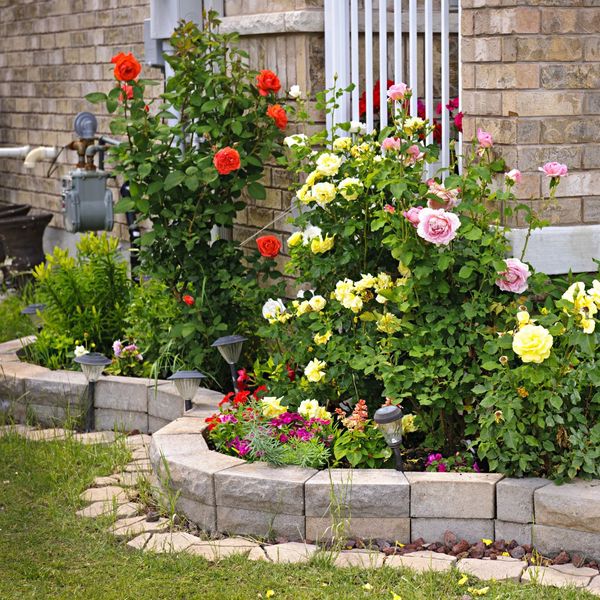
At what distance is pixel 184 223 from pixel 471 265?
189cm

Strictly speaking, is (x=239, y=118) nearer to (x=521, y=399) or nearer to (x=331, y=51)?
(x=331, y=51)

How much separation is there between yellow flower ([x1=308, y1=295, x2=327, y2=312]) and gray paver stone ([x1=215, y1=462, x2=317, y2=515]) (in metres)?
0.74

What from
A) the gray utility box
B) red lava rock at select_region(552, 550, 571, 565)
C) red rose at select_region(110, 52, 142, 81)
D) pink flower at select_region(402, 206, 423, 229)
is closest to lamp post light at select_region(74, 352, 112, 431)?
the gray utility box

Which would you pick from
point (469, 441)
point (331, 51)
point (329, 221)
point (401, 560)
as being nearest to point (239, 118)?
point (331, 51)

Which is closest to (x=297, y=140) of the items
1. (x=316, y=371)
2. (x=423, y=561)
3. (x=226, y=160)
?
(x=226, y=160)

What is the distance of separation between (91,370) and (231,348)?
2.95 feet

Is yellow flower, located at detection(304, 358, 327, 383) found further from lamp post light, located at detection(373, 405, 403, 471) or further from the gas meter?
the gas meter

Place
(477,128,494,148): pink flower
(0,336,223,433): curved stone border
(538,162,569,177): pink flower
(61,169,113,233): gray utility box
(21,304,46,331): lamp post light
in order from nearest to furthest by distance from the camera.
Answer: (538,162,569,177): pink flower, (477,128,494,148): pink flower, (0,336,223,433): curved stone border, (21,304,46,331): lamp post light, (61,169,113,233): gray utility box

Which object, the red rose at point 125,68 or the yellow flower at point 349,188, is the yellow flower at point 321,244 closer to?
the yellow flower at point 349,188

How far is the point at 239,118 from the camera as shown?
569 cm

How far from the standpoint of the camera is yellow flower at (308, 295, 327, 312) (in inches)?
190

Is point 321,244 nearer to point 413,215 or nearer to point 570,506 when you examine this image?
point 413,215

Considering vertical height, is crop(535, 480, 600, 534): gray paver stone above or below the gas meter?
below

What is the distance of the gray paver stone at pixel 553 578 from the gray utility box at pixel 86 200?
388cm
